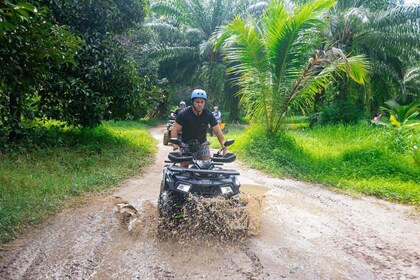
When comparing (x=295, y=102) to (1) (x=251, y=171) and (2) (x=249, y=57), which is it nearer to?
(2) (x=249, y=57)

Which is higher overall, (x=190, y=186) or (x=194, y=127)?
(x=194, y=127)

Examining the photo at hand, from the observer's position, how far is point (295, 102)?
10.3 m

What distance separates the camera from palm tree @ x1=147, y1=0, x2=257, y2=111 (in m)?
21.7

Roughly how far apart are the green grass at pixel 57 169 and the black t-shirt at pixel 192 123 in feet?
7.49

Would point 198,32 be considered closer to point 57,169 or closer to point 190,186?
point 57,169

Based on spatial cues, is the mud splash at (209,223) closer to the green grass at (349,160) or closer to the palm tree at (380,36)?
the green grass at (349,160)

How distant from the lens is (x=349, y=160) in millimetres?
9250

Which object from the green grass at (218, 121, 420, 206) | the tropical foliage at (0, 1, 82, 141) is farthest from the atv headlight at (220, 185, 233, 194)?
the green grass at (218, 121, 420, 206)

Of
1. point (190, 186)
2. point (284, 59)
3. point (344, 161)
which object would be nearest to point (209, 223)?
point (190, 186)

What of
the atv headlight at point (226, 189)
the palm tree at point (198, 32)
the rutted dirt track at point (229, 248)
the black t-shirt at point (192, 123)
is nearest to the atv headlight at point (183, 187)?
the atv headlight at point (226, 189)

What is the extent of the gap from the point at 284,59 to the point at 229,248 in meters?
6.66

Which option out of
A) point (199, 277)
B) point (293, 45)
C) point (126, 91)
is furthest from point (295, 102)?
point (199, 277)

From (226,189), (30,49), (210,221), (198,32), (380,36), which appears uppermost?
(198,32)

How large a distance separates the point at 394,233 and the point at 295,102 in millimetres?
5822
